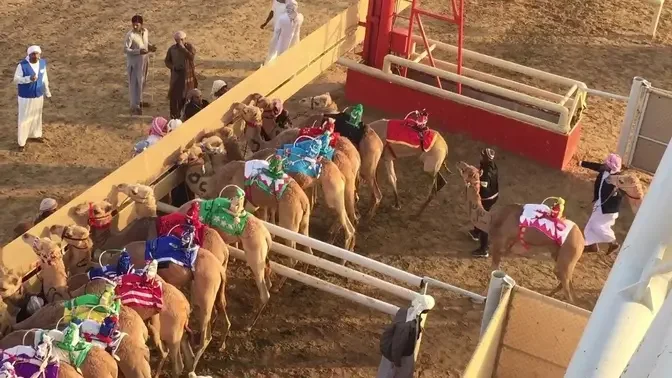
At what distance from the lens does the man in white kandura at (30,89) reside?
10.8m

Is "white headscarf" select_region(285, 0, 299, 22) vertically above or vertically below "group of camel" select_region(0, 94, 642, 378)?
above

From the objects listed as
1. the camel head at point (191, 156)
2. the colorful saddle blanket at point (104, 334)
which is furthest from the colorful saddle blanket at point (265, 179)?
the colorful saddle blanket at point (104, 334)

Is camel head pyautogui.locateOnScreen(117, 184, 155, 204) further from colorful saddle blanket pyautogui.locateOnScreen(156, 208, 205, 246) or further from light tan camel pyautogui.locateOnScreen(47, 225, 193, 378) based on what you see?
light tan camel pyautogui.locateOnScreen(47, 225, 193, 378)

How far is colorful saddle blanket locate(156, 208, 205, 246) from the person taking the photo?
302 inches

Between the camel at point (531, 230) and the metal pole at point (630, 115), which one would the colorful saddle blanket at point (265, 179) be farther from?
the metal pole at point (630, 115)

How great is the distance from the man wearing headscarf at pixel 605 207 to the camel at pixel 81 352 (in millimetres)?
5481

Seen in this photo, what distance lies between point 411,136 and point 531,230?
6.88 ft

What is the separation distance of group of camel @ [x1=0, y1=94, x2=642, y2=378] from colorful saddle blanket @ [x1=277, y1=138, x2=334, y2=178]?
5cm

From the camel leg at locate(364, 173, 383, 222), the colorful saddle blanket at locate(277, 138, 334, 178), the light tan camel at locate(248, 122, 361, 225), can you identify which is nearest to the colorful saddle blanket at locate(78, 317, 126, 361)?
the colorful saddle blanket at locate(277, 138, 334, 178)

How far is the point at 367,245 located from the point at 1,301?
4247 millimetres

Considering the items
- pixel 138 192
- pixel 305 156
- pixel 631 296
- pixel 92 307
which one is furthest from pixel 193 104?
pixel 631 296

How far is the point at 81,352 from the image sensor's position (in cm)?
634

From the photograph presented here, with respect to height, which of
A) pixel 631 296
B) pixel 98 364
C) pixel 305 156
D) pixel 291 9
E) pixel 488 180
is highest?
pixel 631 296

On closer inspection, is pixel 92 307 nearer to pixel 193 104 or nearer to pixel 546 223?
pixel 193 104
